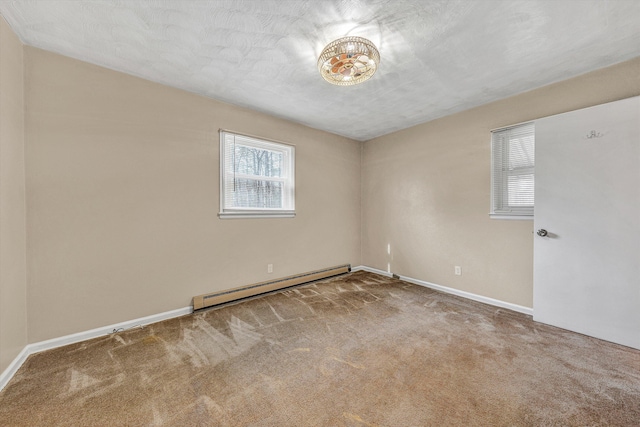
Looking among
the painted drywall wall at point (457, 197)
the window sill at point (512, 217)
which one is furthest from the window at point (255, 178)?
the window sill at point (512, 217)

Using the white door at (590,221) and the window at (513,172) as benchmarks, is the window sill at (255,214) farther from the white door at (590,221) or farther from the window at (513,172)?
the white door at (590,221)

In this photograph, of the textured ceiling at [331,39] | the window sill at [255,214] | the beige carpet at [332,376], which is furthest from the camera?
the window sill at [255,214]

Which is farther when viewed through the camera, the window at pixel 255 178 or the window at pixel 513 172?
the window at pixel 255 178

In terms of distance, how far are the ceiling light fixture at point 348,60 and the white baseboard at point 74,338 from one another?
2896 mm

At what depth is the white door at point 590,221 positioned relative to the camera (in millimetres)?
2008

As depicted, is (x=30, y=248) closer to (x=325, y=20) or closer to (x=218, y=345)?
(x=218, y=345)

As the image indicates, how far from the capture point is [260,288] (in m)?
3.21

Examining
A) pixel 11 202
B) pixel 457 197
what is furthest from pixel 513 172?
pixel 11 202

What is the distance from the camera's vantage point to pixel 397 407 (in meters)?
1.41

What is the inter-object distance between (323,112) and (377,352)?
2925 millimetres

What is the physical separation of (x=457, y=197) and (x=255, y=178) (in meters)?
2.85

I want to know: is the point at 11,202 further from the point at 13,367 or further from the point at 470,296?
the point at 470,296

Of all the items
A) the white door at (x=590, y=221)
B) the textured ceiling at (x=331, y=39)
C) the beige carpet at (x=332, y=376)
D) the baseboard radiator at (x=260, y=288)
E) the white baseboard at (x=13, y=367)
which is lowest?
the beige carpet at (x=332, y=376)

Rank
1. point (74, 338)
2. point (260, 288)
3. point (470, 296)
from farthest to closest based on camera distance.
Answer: point (260, 288) < point (470, 296) < point (74, 338)
